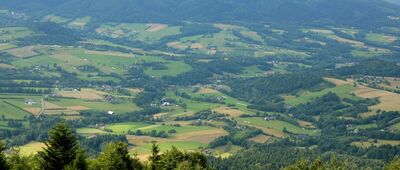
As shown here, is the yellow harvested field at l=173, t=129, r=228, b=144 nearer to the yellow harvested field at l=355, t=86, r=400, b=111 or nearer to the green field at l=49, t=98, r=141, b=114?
the green field at l=49, t=98, r=141, b=114

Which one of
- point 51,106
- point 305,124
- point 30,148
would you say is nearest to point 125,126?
point 51,106

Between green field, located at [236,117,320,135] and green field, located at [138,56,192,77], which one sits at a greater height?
green field, located at [138,56,192,77]

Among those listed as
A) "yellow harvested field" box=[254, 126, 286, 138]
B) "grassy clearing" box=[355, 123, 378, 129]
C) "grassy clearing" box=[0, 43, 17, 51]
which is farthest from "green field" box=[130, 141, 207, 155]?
"grassy clearing" box=[0, 43, 17, 51]

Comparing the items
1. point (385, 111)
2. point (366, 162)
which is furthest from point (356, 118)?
point (366, 162)

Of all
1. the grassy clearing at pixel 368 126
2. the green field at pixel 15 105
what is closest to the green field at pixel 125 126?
the green field at pixel 15 105

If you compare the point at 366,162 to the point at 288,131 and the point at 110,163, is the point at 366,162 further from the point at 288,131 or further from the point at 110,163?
the point at 110,163
